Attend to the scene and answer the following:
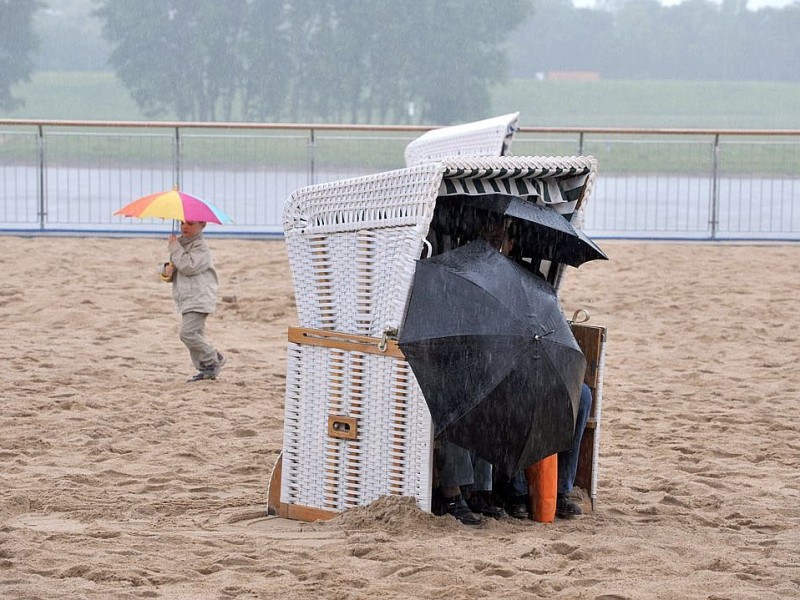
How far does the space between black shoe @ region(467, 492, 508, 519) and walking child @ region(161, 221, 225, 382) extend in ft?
11.4

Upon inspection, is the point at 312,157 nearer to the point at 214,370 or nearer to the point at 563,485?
the point at 214,370

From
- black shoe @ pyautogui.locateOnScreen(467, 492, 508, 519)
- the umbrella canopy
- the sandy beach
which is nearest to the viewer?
the sandy beach

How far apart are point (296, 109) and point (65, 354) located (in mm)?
46376

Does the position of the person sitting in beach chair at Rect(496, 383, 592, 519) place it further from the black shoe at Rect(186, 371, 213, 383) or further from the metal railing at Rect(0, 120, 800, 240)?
the metal railing at Rect(0, 120, 800, 240)

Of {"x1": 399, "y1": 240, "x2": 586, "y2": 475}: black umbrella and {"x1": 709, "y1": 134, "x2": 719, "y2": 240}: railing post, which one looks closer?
{"x1": 399, "y1": 240, "x2": 586, "y2": 475}: black umbrella

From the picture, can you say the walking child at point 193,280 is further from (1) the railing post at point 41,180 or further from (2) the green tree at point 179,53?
(2) the green tree at point 179,53

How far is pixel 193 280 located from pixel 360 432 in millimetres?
3584

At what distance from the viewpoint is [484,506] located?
5.37m

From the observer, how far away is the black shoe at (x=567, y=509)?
5.49 meters

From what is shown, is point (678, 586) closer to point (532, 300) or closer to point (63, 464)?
point (532, 300)

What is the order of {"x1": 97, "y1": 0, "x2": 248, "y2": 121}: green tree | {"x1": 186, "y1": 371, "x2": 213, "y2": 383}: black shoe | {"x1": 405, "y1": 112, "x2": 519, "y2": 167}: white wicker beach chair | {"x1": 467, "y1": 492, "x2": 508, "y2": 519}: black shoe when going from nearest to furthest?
1. {"x1": 467, "y1": 492, "x2": 508, "y2": 519}: black shoe
2. {"x1": 186, "y1": 371, "x2": 213, "y2": 383}: black shoe
3. {"x1": 405, "y1": 112, "x2": 519, "y2": 167}: white wicker beach chair
4. {"x1": 97, "y1": 0, "x2": 248, "y2": 121}: green tree

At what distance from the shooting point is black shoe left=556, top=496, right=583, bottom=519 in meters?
5.49

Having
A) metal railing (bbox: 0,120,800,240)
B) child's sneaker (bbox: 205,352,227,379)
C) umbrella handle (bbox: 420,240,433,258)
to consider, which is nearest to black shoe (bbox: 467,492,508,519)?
umbrella handle (bbox: 420,240,433,258)

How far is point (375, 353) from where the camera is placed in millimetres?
5066
